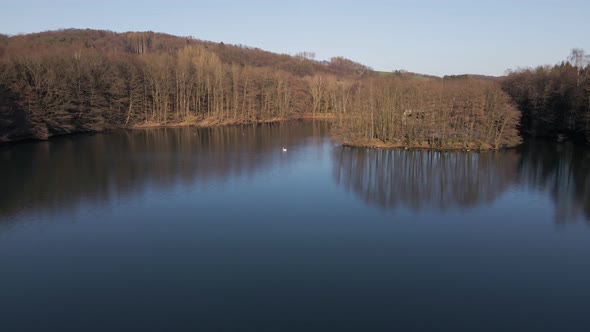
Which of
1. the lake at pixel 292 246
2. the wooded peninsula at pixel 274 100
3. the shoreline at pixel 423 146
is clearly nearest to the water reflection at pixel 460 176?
the lake at pixel 292 246

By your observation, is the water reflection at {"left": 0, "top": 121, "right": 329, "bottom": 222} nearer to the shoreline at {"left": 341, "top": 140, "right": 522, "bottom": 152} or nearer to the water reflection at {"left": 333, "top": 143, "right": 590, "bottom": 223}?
the water reflection at {"left": 333, "top": 143, "right": 590, "bottom": 223}

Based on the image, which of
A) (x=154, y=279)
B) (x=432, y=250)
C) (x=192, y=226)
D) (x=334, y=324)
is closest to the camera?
(x=334, y=324)

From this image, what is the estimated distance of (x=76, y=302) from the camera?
1048 cm

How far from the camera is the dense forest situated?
114 ft

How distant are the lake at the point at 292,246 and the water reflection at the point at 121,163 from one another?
208mm

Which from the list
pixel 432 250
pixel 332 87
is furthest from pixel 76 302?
pixel 332 87

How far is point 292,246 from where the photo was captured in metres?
14.1

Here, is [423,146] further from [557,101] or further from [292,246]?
[292,246]

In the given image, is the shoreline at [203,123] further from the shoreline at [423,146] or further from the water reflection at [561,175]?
the water reflection at [561,175]

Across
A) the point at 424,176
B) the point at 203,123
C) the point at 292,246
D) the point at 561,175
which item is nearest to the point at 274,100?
the point at 203,123

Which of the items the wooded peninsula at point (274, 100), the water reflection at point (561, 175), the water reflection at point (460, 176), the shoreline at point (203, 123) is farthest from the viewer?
the shoreline at point (203, 123)

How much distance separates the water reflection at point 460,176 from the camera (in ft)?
64.4

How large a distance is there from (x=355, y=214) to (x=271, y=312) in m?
8.21

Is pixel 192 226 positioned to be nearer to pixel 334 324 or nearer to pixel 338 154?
pixel 334 324
